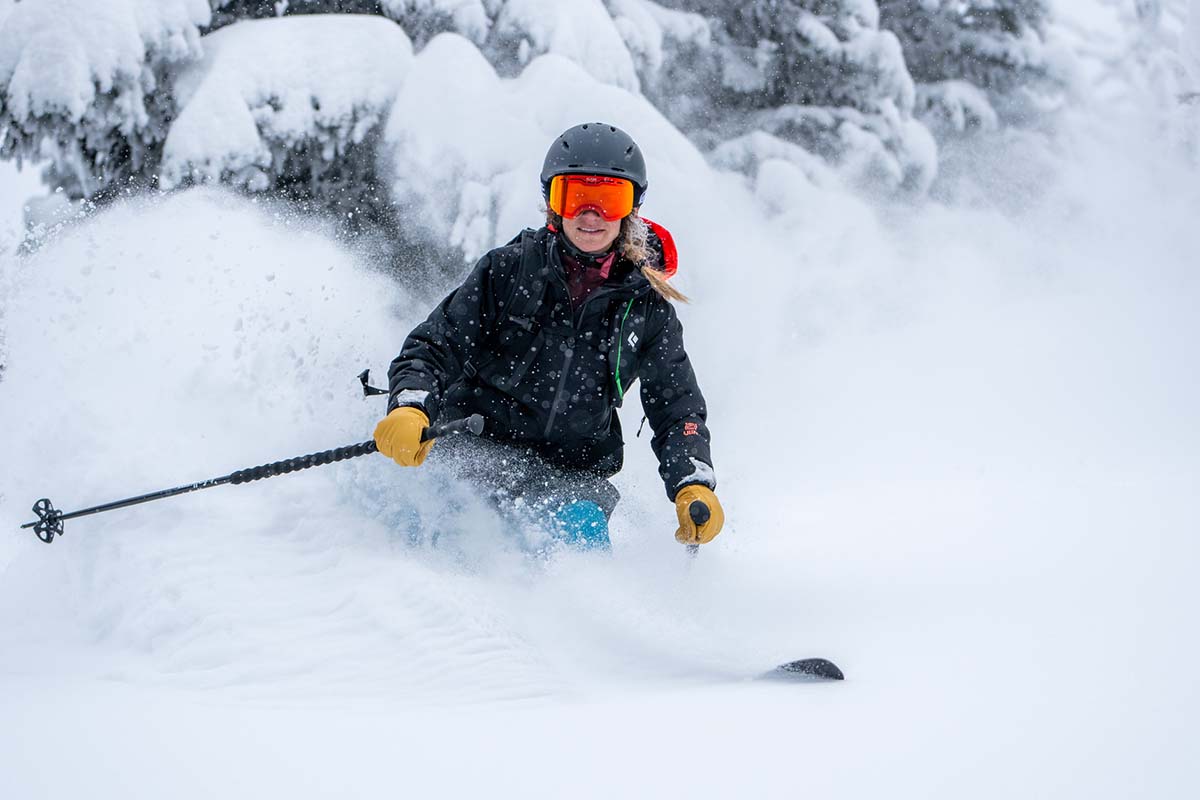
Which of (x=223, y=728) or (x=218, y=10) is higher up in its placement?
(x=218, y=10)

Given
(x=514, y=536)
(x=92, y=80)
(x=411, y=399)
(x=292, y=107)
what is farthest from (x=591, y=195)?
(x=92, y=80)

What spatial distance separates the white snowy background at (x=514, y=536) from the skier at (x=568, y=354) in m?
0.27

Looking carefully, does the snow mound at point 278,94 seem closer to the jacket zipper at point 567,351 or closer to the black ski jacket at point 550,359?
the black ski jacket at point 550,359

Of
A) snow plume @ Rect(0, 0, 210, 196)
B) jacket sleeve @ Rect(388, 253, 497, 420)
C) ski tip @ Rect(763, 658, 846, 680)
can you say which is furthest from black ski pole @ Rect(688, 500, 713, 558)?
snow plume @ Rect(0, 0, 210, 196)

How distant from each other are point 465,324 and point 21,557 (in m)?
1.88

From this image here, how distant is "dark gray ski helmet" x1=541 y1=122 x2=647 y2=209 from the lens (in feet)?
10.5

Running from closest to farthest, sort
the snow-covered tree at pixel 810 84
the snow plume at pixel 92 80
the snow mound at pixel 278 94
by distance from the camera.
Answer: the snow plume at pixel 92 80 < the snow mound at pixel 278 94 < the snow-covered tree at pixel 810 84

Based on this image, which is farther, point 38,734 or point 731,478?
point 731,478

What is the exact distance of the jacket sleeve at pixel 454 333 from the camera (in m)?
3.35

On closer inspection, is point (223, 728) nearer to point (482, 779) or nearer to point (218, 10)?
point (482, 779)

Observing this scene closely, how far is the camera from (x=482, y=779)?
1.76m

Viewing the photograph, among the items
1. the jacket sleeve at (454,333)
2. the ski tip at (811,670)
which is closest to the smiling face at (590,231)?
the jacket sleeve at (454,333)

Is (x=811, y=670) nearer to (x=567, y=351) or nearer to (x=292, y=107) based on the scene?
(x=567, y=351)

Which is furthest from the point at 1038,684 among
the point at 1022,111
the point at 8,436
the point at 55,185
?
the point at 1022,111
